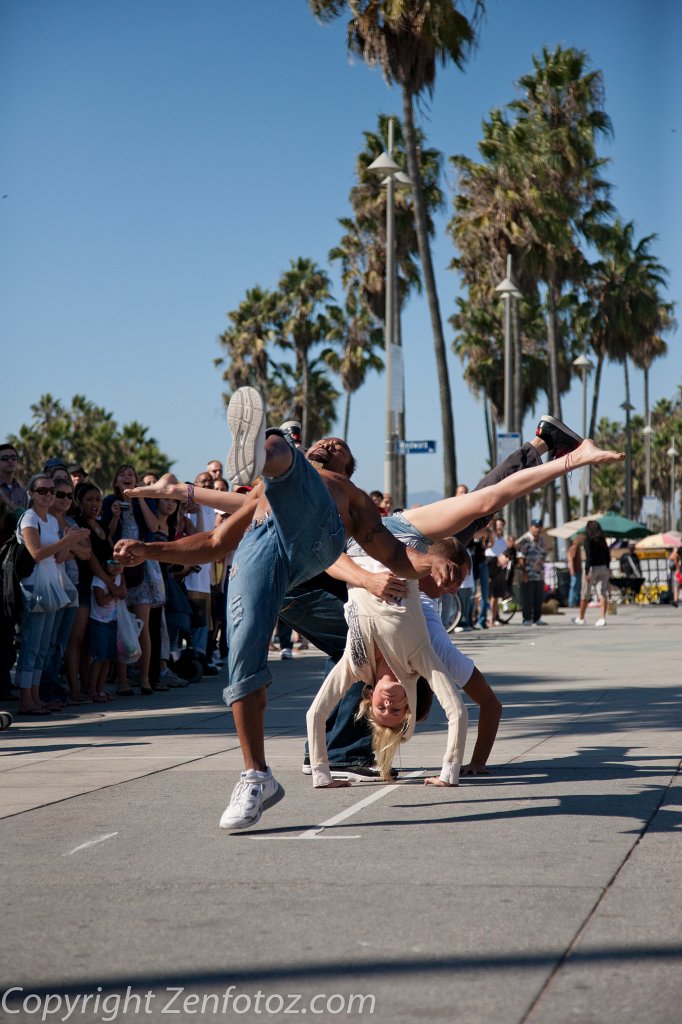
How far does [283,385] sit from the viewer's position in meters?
65.4

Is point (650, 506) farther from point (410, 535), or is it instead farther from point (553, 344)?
point (410, 535)

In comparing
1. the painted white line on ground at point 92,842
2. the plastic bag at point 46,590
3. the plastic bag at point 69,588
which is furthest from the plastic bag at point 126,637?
the painted white line on ground at point 92,842

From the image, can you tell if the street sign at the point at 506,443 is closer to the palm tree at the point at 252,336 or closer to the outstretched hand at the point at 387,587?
the outstretched hand at the point at 387,587

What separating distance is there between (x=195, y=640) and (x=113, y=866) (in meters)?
9.22

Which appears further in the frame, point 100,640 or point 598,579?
point 598,579

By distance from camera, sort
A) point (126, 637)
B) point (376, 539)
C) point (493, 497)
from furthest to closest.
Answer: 1. point (126, 637)
2. point (493, 497)
3. point (376, 539)

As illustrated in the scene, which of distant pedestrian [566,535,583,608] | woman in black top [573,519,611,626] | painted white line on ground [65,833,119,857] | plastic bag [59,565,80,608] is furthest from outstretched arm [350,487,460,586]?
distant pedestrian [566,535,583,608]

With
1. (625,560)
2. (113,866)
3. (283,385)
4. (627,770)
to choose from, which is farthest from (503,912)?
(283,385)

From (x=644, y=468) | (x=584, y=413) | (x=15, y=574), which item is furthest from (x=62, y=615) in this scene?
(x=644, y=468)

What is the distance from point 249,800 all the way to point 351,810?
2.61ft

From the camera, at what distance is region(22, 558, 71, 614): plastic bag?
10289mm

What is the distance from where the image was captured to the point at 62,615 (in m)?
10.9

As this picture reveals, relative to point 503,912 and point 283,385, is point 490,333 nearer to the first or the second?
point 283,385

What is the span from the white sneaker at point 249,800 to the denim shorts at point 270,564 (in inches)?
14.3
